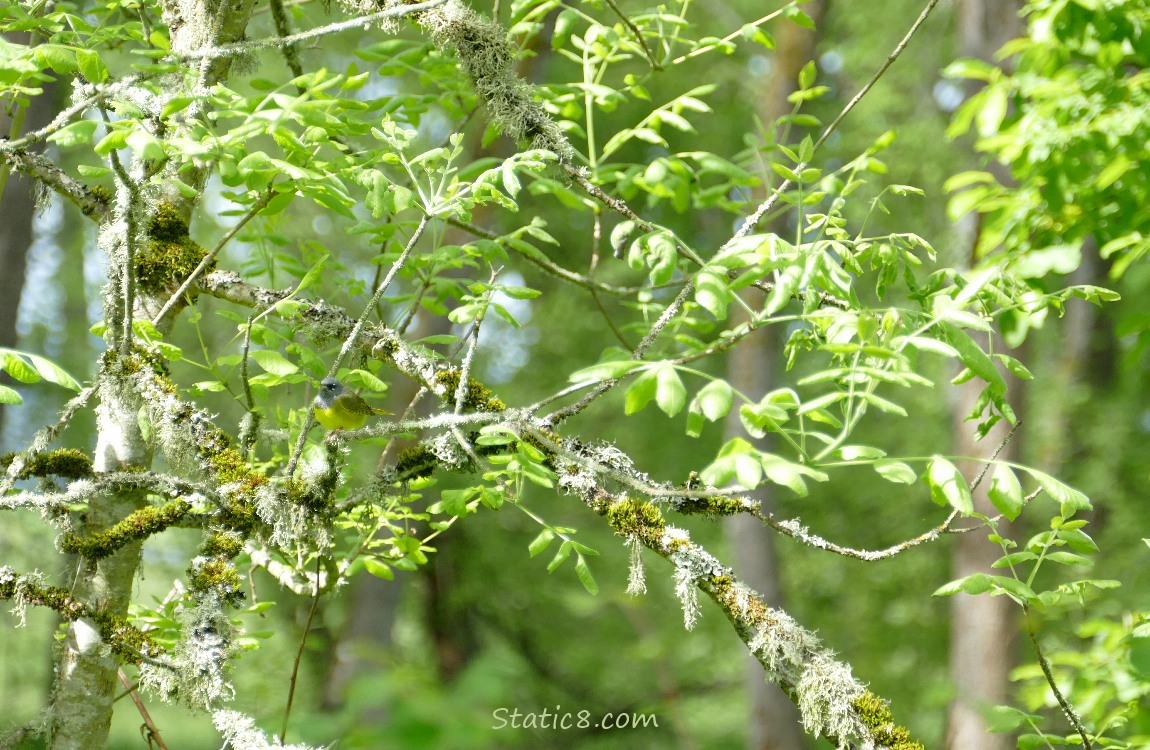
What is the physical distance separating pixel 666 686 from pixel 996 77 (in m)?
2.08

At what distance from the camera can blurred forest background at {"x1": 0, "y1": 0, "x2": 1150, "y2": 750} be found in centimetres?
927

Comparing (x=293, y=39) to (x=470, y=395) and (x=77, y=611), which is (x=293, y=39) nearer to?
(x=470, y=395)

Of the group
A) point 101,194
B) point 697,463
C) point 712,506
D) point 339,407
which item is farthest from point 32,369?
point 697,463

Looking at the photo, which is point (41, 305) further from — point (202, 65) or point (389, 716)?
point (389, 716)

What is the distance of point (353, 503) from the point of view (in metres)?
2.35

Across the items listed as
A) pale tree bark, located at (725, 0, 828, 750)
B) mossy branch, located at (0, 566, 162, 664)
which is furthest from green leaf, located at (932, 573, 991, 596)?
pale tree bark, located at (725, 0, 828, 750)

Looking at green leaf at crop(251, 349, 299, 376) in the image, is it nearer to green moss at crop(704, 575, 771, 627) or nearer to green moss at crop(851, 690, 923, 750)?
green moss at crop(704, 575, 771, 627)

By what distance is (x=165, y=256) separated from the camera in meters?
2.59

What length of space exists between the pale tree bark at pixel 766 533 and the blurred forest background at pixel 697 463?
0.09 feet

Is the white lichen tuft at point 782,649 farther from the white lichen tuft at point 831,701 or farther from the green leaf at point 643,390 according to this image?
the green leaf at point 643,390

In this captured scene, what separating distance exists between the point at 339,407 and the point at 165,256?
2.41ft

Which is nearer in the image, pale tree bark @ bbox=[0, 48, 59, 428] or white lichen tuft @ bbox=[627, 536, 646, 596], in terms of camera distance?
white lichen tuft @ bbox=[627, 536, 646, 596]

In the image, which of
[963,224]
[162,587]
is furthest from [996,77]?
[162,587]

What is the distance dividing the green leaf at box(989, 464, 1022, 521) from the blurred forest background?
18.3 ft
